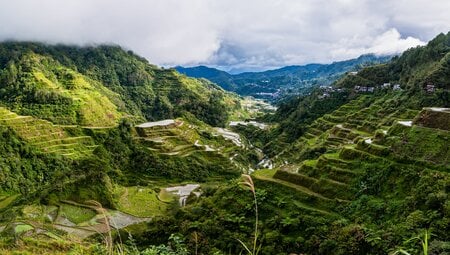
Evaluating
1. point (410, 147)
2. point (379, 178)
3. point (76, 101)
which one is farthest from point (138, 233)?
point (76, 101)

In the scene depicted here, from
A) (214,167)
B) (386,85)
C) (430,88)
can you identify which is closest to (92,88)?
(214,167)

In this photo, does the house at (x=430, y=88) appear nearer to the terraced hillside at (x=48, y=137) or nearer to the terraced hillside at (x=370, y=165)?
the terraced hillside at (x=370, y=165)

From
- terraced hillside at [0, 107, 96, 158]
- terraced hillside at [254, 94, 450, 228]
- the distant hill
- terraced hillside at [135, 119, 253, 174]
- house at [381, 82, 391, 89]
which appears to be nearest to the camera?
terraced hillside at [254, 94, 450, 228]

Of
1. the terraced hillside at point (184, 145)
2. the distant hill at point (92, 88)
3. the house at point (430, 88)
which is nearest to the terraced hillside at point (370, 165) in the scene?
the terraced hillside at point (184, 145)

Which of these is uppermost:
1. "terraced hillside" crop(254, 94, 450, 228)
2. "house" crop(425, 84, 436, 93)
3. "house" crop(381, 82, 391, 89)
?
"house" crop(425, 84, 436, 93)

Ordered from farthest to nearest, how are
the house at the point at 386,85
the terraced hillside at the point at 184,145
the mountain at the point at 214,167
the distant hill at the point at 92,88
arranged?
the distant hill at the point at 92,88 → the house at the point at 386,85 → the terraced hillside at the point at 184,145 → the mountain at the point at 214,167

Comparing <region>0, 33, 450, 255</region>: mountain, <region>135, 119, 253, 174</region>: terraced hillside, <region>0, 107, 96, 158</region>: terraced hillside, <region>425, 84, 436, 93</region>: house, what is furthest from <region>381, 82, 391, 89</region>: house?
<region>0, 107, 96, 158</region>: terraced hillside

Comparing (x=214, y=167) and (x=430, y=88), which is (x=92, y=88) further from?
(x=430, y=88)

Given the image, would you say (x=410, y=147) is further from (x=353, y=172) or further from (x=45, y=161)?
(x=45, y=161)

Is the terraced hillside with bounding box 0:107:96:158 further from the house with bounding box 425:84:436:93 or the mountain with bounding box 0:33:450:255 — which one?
the house with bounding box 425:84:436:93
